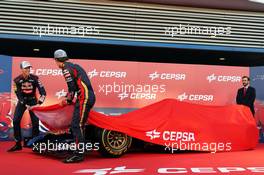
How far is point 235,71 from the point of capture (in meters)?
11.5

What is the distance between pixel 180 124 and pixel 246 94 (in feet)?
11.2

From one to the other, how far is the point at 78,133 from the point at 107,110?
388 cm

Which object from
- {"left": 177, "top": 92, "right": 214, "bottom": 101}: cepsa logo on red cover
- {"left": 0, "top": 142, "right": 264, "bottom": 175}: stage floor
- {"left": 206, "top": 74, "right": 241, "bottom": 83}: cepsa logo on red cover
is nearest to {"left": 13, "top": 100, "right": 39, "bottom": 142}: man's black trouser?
{"left": 0, "top": 142, "right": 264, "bottom": 175}: stage floor

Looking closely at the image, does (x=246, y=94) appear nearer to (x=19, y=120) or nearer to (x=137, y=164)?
(x=137, y=164)

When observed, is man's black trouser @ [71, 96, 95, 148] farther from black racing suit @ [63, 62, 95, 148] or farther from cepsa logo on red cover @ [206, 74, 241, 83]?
cepsa logo on red cover @ [206, 74, 241, 83]

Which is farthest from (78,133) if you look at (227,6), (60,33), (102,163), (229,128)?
(227,6)

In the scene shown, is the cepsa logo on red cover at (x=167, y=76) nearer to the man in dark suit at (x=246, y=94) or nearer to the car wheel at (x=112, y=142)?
the man in dark suit at (x=246, y=94)

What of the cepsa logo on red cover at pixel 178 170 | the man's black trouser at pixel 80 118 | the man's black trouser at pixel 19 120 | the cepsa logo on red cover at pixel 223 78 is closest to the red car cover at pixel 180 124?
the man's black trouser at pixel 80 118

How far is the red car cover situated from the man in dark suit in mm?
1708

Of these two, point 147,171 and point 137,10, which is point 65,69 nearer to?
point 147,171

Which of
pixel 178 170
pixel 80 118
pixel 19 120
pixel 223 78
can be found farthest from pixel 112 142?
pixel 223 78

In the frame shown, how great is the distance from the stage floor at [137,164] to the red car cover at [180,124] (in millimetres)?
346

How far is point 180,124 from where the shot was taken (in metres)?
8.09

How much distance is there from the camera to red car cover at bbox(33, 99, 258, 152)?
24.3 feet
